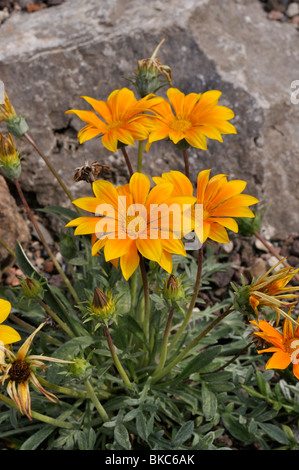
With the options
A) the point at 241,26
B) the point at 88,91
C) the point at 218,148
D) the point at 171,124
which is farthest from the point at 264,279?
the point at 241,26

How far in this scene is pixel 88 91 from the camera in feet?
9.59

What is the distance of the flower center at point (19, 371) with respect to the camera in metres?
1.41

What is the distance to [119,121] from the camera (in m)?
1.80

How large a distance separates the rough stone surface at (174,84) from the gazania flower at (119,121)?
101 cm

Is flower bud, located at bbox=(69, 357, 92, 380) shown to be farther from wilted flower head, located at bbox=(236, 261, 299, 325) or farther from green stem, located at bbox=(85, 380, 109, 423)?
wilted flower head, located at bbox=(236, 261, 299, 325)

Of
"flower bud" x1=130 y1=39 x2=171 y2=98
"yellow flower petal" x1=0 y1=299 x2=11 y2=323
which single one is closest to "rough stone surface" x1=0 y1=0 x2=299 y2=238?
"flower bud" x1=130 y1=39 x2=171 y2=98

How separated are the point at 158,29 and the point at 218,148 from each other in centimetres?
81

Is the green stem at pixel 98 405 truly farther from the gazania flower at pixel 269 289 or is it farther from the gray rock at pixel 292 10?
the gray rock at pixel 292 10

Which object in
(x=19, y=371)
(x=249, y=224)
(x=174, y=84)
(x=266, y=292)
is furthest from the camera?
(x=174, y=84)

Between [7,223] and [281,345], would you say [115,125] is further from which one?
[7,223]

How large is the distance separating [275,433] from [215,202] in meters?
1.05

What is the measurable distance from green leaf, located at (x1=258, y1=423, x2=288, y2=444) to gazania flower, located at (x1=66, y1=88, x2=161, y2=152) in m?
1.29

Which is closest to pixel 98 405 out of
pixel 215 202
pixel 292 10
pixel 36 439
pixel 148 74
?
pixel 36 439

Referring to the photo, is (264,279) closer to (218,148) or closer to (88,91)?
(218,148)
